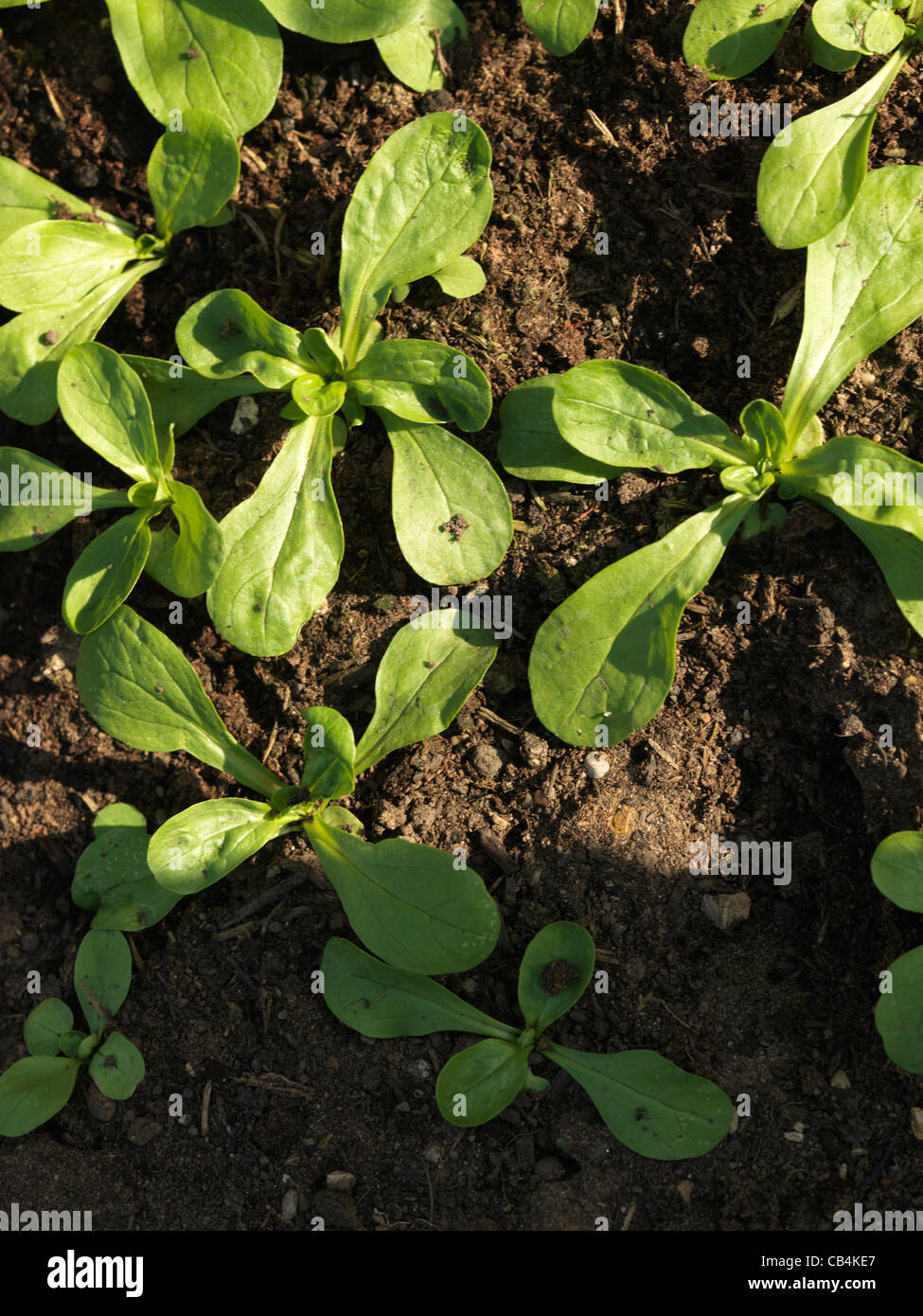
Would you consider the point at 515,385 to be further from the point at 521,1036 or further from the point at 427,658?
the point at 521,1036

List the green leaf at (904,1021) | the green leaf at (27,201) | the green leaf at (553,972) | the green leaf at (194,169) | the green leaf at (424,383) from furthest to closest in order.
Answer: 1. the green leaf at (27,201)
2. the green leaf at (194,169)
3. the green leaf at (424,383)
4. the green leaf at (553,972)
5. the green leaf at (904,1021)

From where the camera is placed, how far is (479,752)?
228cm

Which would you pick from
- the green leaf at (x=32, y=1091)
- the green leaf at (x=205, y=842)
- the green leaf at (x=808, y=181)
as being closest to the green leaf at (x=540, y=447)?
the green leaf at (x=808, y=181)

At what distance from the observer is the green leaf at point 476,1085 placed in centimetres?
203

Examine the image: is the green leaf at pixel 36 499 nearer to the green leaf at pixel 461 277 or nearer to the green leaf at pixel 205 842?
the green leaf at pixel 205 842

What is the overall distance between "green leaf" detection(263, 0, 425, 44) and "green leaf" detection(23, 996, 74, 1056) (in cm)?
227

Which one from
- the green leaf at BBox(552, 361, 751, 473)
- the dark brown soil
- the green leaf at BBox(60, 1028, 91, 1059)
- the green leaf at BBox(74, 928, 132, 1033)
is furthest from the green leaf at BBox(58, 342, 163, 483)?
the green leaf at BBox(60, 1028, 91, 1059)

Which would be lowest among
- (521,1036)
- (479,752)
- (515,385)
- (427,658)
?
(521,1036)

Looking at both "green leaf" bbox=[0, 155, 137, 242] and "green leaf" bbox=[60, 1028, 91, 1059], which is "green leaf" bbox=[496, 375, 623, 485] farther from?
"green leaf" bbox=[60, 1028, 91, 1059]

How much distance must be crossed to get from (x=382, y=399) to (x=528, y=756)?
2.82 ft

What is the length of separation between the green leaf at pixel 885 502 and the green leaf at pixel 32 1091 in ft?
6.78

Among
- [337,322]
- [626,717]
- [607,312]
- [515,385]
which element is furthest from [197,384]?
[626,717]

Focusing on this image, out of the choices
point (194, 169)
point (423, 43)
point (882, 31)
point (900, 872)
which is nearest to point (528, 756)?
point (900, 872)
